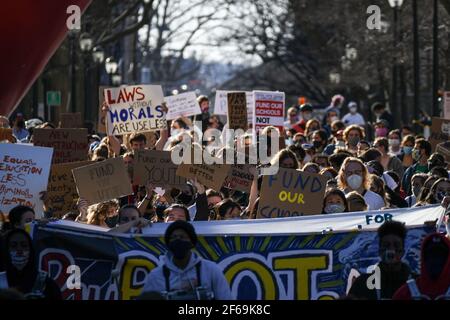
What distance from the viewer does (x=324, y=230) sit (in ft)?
37.2

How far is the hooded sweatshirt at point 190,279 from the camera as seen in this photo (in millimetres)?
9430

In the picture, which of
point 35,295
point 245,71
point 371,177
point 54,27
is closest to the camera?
point 35,295

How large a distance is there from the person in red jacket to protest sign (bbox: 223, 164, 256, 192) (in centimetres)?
635

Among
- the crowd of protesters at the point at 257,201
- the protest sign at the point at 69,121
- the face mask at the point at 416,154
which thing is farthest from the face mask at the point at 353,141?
the protest sign at the point at 69,121

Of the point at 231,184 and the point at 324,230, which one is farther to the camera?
the point at 231,184

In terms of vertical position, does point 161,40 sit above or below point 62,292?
above

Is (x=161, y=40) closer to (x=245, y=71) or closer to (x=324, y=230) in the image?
(x=245, y=71)

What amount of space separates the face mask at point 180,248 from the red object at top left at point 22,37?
30.9 feet

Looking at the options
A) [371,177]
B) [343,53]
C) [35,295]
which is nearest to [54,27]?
[371,177]

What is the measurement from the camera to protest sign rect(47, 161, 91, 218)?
1554 cm

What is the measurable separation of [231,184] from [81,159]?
287cm

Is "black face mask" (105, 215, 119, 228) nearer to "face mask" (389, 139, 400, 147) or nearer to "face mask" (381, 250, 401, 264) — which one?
"face mask" (381, 250, 401, 264)

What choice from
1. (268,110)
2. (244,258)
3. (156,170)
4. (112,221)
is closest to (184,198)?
(156,170)

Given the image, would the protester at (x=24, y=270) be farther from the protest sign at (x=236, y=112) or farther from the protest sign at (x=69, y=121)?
the protest sign at (x=69, y=121)
